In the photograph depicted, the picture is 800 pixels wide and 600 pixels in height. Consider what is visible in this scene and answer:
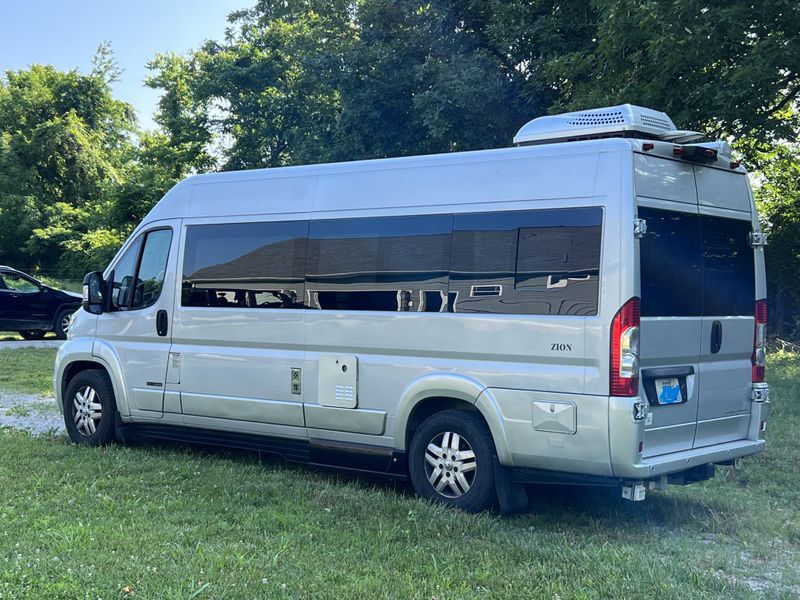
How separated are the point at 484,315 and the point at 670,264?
1285mm

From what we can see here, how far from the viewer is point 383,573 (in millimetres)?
4598

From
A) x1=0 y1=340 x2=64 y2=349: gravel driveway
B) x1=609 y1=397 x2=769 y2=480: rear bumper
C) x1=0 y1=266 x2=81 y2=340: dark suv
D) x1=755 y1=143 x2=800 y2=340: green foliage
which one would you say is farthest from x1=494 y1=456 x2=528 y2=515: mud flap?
x1=0 y1=266 x2=81 y2=340: dark suv

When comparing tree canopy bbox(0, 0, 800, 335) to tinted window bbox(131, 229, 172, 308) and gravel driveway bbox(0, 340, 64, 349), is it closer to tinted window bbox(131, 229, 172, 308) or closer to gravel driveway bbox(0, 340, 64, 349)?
tinted window bbox(131, 229, 172, 308)

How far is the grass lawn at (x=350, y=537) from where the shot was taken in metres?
4.42

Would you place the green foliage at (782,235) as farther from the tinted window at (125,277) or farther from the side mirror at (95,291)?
the side mirror at (95,291)

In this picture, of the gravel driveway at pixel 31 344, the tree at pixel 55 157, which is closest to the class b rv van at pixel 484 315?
the gravel driveway at pixel 31 344

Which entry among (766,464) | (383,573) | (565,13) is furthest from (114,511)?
(565,13)

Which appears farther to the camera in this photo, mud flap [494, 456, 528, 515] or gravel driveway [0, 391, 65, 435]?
gravel driveway [0, 391, 65, 435]

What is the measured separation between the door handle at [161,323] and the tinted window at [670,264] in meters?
4.33

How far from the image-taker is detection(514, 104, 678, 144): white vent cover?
5938mm

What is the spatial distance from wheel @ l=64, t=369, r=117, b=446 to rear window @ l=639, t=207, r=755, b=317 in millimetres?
5233

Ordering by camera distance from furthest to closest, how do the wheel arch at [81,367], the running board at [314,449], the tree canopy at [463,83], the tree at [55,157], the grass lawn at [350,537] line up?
1. the tree at [55,157]
2. the tree canopy at [463,83]
3. the wheel arch at [81,367]
4. the running board at [314,449]
5. the grass lawn at [350,537]

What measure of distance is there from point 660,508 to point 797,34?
6.97 metres

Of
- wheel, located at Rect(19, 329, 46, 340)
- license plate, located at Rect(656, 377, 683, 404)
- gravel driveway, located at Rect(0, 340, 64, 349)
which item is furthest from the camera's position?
wheel, located at Rect(19, 329, 46, 340)
